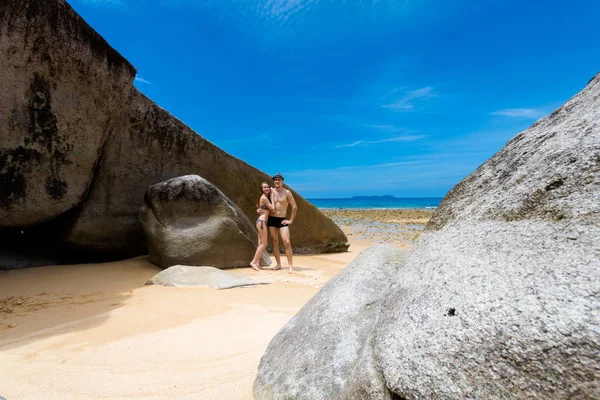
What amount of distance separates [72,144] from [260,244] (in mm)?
3424

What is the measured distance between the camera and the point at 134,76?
20.4ft

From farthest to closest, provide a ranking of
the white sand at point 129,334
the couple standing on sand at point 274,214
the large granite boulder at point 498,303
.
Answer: the couple standing on sand at point 274,214
the white sand at point 129,334
the large granite boulder at point 498,303

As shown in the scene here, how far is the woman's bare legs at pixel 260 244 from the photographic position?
6668 mm

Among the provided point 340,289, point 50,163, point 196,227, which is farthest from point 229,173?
point 340,289

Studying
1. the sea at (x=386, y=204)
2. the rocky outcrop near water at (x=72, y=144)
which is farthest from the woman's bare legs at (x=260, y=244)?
the sea at (x=386, y=204)

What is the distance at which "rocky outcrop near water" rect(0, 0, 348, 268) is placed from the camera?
4.89 m

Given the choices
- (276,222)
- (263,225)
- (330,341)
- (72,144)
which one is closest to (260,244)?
(263,225)

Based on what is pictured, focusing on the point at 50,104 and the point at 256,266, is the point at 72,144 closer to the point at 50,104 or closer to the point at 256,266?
the point at 50,104

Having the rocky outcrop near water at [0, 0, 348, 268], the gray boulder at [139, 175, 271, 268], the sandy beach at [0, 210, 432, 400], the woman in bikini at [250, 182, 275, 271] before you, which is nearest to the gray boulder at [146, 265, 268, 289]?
the sandy beach at [0, 210, 432, 400]

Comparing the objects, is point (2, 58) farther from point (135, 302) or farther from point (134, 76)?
point (135, 302)

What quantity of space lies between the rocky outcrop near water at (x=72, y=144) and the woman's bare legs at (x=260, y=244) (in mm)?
1834

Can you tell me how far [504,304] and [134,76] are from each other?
6.53 meters

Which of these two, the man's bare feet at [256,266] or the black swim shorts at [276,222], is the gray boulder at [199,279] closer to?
the man's bare feet at [256,266]

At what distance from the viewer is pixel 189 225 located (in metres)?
6.30
